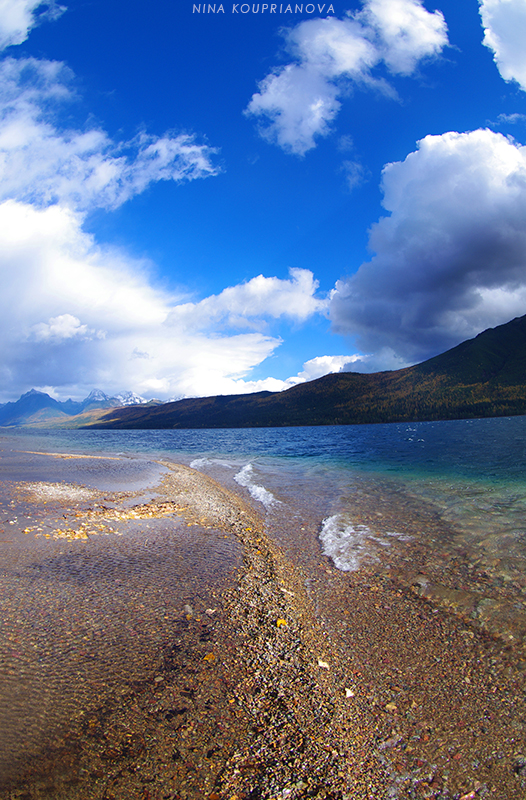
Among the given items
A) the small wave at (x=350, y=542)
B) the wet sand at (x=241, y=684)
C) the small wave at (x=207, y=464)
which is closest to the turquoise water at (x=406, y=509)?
the small wave at (x=350, y=542)

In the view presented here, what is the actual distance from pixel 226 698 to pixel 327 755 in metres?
1.71

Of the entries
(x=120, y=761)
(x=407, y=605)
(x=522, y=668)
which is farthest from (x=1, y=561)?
(x=522, y=668)

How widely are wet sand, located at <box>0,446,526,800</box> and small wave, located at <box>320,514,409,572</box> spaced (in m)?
0.87

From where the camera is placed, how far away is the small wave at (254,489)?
71.2 ft

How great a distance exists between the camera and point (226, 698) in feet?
18.0

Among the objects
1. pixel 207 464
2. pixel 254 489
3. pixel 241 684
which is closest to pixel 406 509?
pixel 254 489

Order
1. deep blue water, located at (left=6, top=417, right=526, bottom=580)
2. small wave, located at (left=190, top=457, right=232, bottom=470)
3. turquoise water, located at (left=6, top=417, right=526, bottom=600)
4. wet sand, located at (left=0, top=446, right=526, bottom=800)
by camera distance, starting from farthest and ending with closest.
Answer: small wave, located at (left=190, top=457, right=232, bottom=470)
deep blue water, located at (left=6, top=417, right=526, bottom=580)
turquoise water, located at (left=6, top=417, right=526, bottom=600)
wet sand, located at (left=0, top=446, right=526, bottom=800)

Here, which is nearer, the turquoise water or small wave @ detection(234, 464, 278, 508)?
the turquoise water

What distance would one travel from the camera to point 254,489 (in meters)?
25.5

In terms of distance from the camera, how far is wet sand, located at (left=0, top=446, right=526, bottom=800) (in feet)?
13.9

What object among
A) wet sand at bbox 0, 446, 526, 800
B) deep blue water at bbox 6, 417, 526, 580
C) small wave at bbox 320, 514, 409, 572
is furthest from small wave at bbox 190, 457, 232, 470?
wet sand at bbox 0, 446, 526, 800

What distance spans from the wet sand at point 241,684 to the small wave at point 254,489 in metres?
10.0

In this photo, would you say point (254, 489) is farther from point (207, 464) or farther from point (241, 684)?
point (241, 684)

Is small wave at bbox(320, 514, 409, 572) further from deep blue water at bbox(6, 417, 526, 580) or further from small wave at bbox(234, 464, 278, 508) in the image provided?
small wave at bbox(234, 464, 278, 508)
